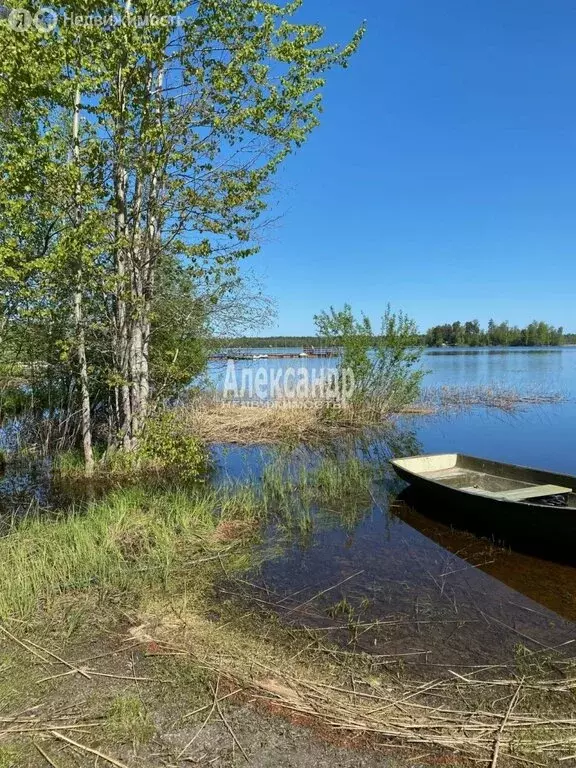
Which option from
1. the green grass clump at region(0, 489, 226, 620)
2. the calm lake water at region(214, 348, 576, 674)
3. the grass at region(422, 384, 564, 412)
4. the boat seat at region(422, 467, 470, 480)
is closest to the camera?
the calm lake water at region(214, 348, 576, 674)

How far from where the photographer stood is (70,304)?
992 cm

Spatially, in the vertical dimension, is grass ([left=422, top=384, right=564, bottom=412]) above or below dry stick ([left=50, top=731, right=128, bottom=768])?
above

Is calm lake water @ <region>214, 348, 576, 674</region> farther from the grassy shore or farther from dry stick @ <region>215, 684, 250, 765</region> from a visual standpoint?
dry stick @ <region>215, 684, 250, 765</region>

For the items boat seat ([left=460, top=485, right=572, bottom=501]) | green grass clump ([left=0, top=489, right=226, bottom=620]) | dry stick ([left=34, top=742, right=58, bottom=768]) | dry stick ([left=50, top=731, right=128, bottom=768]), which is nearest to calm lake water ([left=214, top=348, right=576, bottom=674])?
boat seat ([left=460, top=485, right=572, bottom=501])

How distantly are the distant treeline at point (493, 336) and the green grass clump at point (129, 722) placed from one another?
98.3 metres

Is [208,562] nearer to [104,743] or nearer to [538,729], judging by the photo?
[104,743]

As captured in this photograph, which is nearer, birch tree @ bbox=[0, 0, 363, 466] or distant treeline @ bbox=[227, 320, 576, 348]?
birch tree @ bbox=[0, 0, 363, 466]

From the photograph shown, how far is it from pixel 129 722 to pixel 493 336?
104 m

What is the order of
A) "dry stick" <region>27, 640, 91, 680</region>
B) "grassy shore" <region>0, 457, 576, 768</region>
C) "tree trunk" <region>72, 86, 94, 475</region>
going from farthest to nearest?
1. "tree trunk" <region>72, 86, 94, 475</region>
2. "dry stick" <region>27, 640, 91, 680</region>
3. "grassy shore" <region>0, 457, 576, 768</region>

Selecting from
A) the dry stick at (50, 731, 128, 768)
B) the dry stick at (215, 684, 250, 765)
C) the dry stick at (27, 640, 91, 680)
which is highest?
the dry stick at (50, 731, 128, 768)

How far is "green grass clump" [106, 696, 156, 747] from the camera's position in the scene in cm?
296

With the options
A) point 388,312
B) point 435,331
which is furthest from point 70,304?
point 435,331

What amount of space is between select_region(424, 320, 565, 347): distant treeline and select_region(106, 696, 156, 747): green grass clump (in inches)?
3872

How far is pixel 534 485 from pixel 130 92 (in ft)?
30.6
